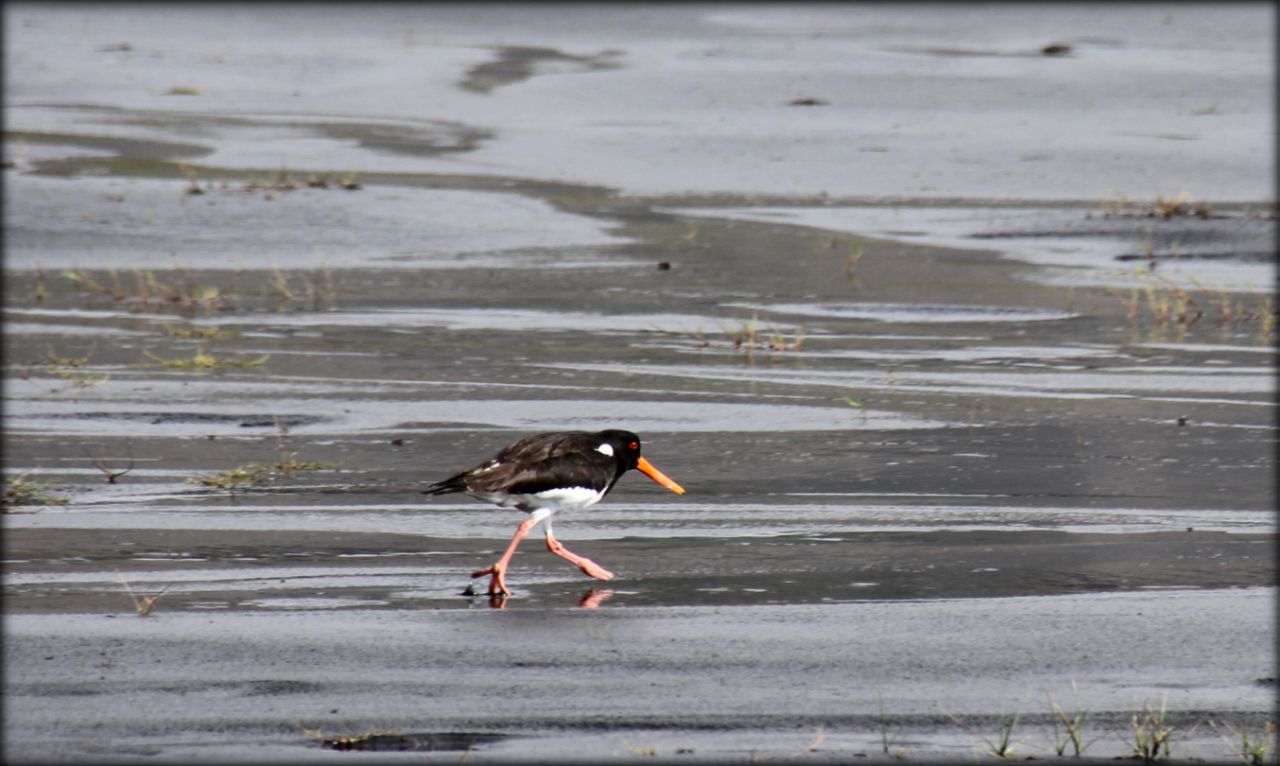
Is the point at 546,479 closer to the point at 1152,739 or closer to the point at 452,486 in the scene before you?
the point at 452,486

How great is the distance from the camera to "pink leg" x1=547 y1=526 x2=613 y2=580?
8.03 metres

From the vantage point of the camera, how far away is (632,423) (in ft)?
37.6

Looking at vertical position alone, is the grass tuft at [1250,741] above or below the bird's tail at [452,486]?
below

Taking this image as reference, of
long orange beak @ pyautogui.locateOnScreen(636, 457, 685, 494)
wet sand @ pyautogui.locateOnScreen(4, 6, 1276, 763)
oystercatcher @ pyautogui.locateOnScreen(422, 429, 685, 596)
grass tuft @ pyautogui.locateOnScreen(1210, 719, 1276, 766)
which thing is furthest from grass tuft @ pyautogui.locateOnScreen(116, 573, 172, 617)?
grass tuft @ pyautogui.locateOnScreen(1210, 719, 1276, 766)

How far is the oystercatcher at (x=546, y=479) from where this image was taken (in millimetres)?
8172

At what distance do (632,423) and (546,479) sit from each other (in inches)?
129

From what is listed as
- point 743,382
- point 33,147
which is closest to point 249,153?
point 33,147

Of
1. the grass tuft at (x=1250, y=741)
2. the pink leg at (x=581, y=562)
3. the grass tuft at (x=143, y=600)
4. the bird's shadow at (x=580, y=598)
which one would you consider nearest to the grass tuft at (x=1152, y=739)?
the grass tuft at (x=1250, y=741)

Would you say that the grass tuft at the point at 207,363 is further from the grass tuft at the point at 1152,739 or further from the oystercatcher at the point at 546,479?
the grass tuft at the point at 1152,739

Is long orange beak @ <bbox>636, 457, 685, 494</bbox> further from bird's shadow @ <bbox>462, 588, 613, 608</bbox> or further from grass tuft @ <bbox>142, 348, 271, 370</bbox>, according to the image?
grass tuft @ <bbox>142, 348, 271, 370</bbox>

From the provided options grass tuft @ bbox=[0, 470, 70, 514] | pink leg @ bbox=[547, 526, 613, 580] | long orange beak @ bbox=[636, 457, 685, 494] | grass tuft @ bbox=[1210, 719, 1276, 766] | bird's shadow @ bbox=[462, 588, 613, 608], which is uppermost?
long orange beak @ bbox=[636, 457, 685, 494]

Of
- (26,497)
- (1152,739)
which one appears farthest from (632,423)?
(1152,739)

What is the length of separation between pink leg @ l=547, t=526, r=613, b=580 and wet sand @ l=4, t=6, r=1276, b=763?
11 cm

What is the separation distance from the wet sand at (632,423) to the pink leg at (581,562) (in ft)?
0.37
